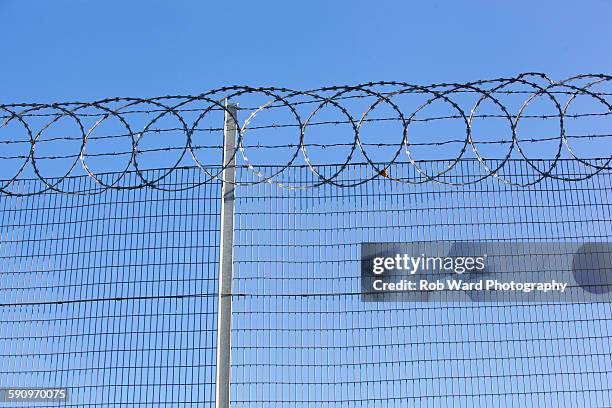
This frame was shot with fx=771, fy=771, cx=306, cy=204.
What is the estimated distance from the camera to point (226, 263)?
9109 mm

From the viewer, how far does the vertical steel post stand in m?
8.57

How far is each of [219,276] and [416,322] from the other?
2.37 m

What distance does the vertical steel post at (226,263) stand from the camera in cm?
857

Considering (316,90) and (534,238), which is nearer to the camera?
(316,90)

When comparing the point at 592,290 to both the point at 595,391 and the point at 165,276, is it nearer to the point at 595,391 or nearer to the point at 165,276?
the point at 595,391

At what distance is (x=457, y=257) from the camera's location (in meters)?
9.50

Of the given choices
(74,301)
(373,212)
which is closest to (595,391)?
(373,212)

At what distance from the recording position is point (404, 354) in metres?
8.84

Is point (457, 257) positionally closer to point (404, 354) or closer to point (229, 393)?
point (404, 354)

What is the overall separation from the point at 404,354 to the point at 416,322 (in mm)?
417

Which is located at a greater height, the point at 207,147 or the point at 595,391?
the point at 207,147

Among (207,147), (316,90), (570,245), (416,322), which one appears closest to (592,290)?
(570,245)

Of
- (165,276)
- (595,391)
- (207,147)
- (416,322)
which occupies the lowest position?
(595,391)

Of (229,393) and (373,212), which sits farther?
(373,212)
